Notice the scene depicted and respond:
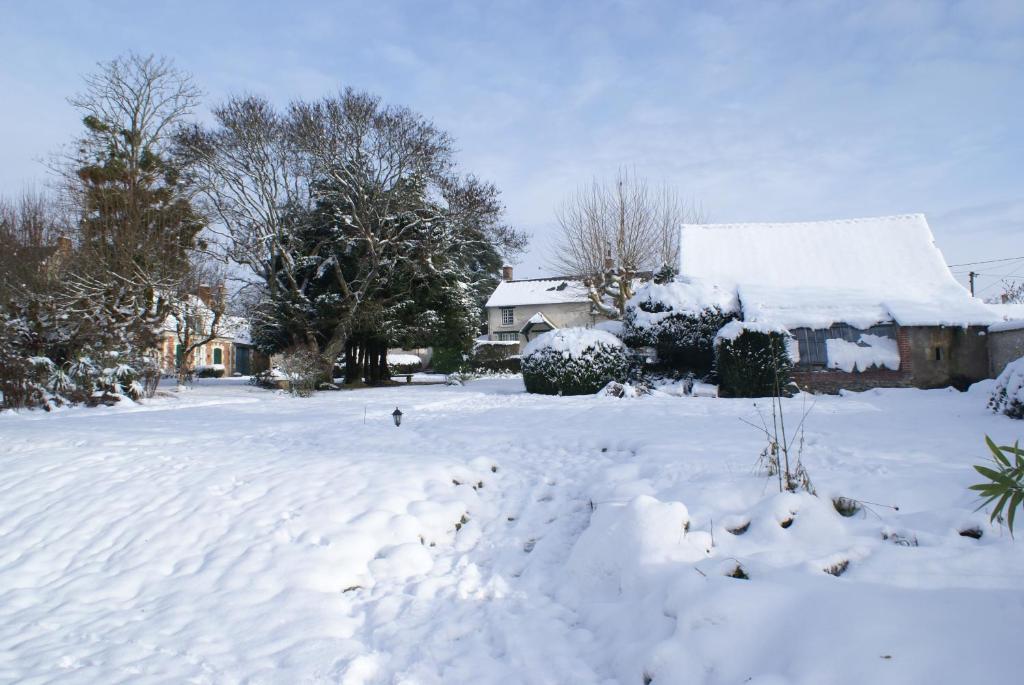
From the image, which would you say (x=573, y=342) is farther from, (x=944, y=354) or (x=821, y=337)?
(x=944, y=354)

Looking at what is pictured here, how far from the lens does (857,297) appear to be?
56.0 feet

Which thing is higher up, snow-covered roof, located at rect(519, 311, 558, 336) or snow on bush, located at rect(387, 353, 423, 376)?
snow-covered roof, located at rect(519, 311, 558, 336)

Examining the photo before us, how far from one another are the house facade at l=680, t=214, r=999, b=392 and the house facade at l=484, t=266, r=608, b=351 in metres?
21.6

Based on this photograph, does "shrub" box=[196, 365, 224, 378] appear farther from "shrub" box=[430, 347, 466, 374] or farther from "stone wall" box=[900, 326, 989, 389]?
"stone wall" box=[900, 326, 989, 389]

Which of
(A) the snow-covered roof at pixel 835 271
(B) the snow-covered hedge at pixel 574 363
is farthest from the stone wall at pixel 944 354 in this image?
(B) the snow-covered hedge at pixel 574 363

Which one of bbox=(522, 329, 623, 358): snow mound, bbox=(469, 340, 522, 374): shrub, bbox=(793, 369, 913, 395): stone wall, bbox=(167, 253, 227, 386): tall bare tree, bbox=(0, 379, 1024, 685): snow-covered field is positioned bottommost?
bbox=(0, 379, 1024, 685): snow-covered field

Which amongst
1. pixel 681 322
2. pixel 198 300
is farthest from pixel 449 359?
pixel 681 322

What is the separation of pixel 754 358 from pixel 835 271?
22.7 ft

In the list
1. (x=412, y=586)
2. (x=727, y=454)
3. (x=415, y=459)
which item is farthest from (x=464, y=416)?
(x=412, y=586)

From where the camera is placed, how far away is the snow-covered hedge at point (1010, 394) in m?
8.41

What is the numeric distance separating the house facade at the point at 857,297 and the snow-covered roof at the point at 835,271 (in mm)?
29

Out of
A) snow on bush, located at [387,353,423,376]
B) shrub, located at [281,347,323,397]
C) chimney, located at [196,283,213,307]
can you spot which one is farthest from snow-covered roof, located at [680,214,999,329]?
snow on bush, located at [387,353,423,376]

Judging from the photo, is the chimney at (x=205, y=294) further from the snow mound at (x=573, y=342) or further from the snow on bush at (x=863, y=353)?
the snow on bush at (x=863, y=353)

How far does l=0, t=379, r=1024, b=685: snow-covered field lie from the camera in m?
3.31
